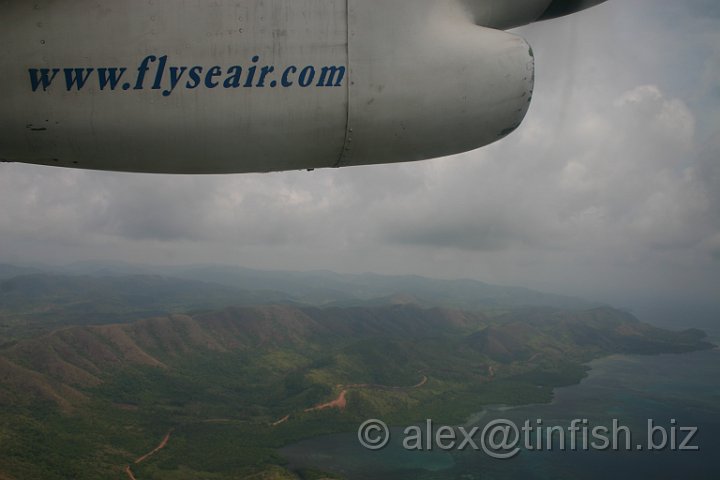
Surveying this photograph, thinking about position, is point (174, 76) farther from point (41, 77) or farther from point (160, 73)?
point (41, 77)

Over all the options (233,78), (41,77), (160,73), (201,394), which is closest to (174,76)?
(160,73)

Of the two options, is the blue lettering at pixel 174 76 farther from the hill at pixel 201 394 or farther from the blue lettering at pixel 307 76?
the hill at pixel 201 394

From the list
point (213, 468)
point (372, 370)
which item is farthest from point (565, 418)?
point (213, 468)

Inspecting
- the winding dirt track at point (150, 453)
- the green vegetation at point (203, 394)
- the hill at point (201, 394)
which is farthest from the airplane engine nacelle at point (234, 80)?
the winding dirt track at point (150, 453)

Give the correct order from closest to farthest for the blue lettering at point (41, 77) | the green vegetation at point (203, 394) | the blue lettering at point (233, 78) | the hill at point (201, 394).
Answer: the blue lettering at point (41, 77) → the blue lettering at point (233, 78) → the green vegetation at point (203, 394) → the hill at point (201, 394)

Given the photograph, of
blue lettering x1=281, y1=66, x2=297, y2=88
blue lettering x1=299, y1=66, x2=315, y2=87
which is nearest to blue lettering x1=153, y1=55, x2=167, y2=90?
blue lettering x1=281, y1=66, x2=297, y2=88

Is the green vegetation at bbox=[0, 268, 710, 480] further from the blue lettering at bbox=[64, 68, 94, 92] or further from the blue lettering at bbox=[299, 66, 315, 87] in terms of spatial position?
the blue lettering at bbox=[299, 66, 315, 87]

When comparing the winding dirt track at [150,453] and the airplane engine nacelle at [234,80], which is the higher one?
the airplane engine nacelle at [234,80]
